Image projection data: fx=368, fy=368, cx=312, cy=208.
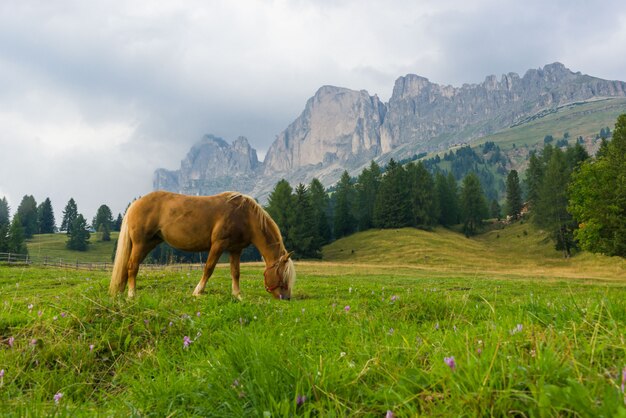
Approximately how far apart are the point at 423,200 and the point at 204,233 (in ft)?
304

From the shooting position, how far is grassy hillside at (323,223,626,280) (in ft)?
190

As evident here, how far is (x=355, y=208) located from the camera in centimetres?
10612

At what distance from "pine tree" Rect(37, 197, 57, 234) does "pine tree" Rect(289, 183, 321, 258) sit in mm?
119200

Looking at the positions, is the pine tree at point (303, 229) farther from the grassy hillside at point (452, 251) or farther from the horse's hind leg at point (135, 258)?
the horse's hind leg at point (135, 258)

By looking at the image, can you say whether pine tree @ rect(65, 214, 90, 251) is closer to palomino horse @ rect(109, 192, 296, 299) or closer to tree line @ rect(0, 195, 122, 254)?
tree line @ rect(0, 195, 122, 254)

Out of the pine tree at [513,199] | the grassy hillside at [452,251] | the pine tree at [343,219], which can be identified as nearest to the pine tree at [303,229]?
the grassy hillside at [452,251]

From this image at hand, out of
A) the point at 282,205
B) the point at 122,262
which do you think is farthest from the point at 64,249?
the point at 122,262

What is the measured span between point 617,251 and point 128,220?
4289cm

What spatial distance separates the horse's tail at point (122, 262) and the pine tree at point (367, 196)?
293 ft

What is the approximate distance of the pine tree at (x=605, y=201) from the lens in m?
35.7

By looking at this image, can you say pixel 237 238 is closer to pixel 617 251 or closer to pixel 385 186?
pixel 617 251

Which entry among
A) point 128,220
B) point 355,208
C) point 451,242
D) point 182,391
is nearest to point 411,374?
point 182,391

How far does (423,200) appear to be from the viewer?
96812 millimetres

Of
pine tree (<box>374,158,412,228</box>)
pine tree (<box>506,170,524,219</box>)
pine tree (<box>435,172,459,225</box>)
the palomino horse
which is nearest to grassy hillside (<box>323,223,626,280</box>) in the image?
pine tree (<box>374,158,412,228</box>)
